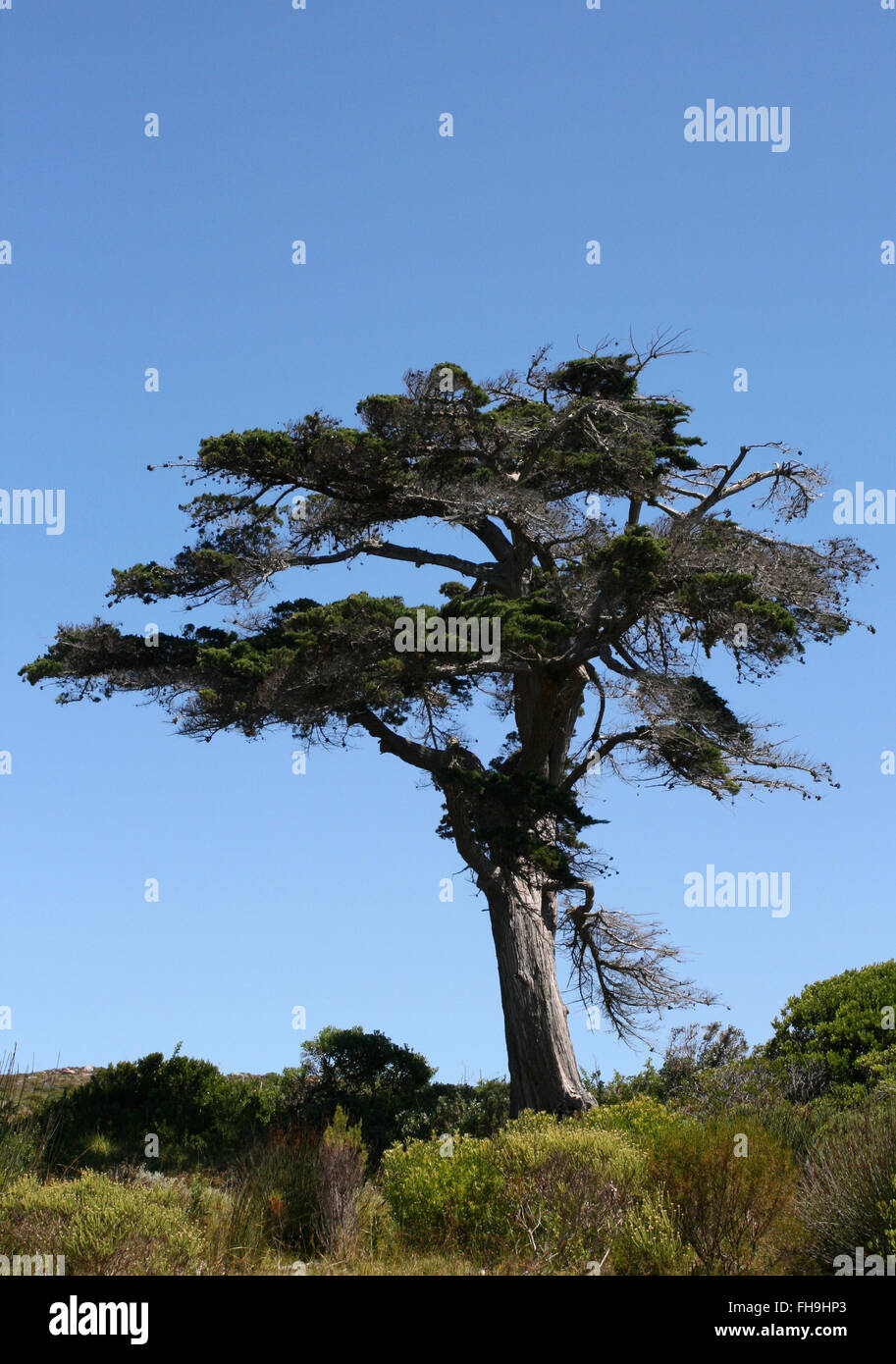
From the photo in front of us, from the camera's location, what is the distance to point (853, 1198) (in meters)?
10.1

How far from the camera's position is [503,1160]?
11227 mm

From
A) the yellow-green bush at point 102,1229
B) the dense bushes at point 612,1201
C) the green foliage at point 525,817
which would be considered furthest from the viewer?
the green foliage at point 525,817

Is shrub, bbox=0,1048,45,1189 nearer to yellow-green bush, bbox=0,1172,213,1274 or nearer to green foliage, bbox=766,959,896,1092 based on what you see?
yellow-green bush, bbox=0,1172,213,1274

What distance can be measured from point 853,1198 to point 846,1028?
728cm

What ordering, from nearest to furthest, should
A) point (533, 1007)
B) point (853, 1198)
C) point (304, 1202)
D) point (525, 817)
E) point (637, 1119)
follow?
point (853, 1198) < point (304, 1202) < point (637, 1119) < point (525, 817) < point (533, 1007)

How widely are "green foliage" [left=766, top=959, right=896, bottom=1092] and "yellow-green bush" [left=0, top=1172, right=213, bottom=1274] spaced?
9146mm

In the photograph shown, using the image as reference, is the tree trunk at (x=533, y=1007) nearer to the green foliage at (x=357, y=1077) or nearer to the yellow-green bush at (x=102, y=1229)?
the green foliage at (x=357, y=1077)

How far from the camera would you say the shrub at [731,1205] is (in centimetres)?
1036

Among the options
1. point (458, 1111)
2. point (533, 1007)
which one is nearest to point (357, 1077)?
point (458, 1111)

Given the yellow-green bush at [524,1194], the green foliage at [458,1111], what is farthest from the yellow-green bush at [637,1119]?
the green foliage at [458,1111]

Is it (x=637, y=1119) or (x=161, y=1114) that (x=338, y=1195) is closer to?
(x=637, y=1119)

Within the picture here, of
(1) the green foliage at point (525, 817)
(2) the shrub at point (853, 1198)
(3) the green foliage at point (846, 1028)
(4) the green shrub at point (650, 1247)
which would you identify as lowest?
(4) the green shrub at point (650, 1247)

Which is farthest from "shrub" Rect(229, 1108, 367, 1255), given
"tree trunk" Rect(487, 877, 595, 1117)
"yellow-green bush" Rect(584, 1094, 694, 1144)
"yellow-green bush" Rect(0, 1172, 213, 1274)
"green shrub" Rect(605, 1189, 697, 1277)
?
"tree trunk" Rect(487, 877, 595, 1117)

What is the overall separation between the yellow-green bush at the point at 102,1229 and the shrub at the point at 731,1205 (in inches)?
162
